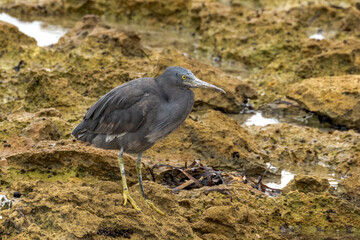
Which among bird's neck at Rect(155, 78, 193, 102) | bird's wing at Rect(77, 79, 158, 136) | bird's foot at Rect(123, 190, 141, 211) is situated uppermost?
bird's neck at Rect(155, 78, 193, 102)

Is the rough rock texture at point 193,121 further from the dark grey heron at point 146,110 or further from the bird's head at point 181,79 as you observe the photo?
the bird's head at point 181,79

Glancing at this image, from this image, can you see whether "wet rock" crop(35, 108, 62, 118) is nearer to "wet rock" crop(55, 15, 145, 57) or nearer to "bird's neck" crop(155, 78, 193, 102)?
"wet rock" crop(55, 15, 145, 57)

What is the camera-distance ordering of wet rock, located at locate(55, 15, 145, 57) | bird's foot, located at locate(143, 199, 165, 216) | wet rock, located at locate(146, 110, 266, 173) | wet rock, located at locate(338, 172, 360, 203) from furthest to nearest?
wet rock, located at locate(55, 15, 145, 57) < wet rock, located at locate(146, 110, 266, 173) < wet rock, located at locate(338, 172, 360, 203) < bird's foot, located at locate(143, 199, 165, 216)

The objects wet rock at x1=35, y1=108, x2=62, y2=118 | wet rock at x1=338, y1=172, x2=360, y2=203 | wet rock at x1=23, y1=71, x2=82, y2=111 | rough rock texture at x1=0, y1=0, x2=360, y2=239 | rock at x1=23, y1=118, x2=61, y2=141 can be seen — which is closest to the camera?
rough rock texture at x1=0, y1=0, x2=360, y2=239

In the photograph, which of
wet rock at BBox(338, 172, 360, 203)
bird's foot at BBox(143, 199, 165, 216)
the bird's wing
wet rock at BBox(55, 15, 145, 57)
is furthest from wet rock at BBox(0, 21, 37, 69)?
wet rock at BBox(338, 172, 360, 203)

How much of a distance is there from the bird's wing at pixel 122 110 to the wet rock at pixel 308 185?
6.47ft

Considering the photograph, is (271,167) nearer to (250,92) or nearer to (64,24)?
(250,92)

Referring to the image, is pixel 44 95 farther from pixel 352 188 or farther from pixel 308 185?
pixel 352 188

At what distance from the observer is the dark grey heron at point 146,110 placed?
5.30 metres

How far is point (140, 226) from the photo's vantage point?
4840 millimetres

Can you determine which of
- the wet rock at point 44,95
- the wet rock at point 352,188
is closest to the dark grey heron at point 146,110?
the wet rock at point 352,188

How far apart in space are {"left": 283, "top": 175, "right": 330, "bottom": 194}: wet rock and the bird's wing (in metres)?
1.97

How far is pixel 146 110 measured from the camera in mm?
5312

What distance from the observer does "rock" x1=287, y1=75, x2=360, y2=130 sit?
8.80 metres
